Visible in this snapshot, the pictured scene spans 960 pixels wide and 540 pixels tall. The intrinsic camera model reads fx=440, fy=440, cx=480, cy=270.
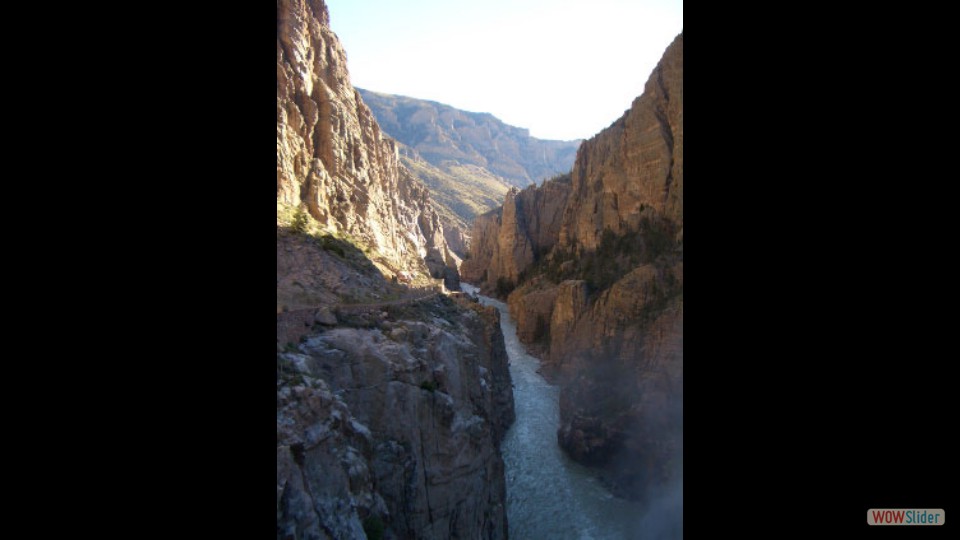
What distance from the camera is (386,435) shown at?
Result: 8.65 metres

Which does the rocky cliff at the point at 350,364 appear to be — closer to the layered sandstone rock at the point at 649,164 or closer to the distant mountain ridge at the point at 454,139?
the layered sandstone rock at the point at 649,164

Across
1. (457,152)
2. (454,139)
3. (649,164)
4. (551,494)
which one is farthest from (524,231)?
(454,139)

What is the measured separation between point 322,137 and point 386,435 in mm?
10954

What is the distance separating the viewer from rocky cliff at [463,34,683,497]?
1677 cm

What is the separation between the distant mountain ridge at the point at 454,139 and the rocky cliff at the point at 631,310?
13395cm

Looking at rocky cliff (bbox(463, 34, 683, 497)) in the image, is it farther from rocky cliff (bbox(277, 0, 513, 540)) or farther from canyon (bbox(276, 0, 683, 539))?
rocky cliff (bbox(277, 0, 513, 540))

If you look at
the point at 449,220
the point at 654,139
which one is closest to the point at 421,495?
the point at 654,139

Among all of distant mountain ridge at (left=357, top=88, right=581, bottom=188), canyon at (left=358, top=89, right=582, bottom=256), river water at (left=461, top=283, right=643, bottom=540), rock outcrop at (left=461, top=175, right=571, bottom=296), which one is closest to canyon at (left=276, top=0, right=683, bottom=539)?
river water at (left=461, top=283, right=643, bottom=540)

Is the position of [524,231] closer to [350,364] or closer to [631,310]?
[631,310]

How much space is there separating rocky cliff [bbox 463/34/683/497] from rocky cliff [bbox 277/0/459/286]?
427 inches

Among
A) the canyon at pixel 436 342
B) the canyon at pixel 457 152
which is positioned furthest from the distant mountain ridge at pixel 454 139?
the canyon at pixel 436 342
